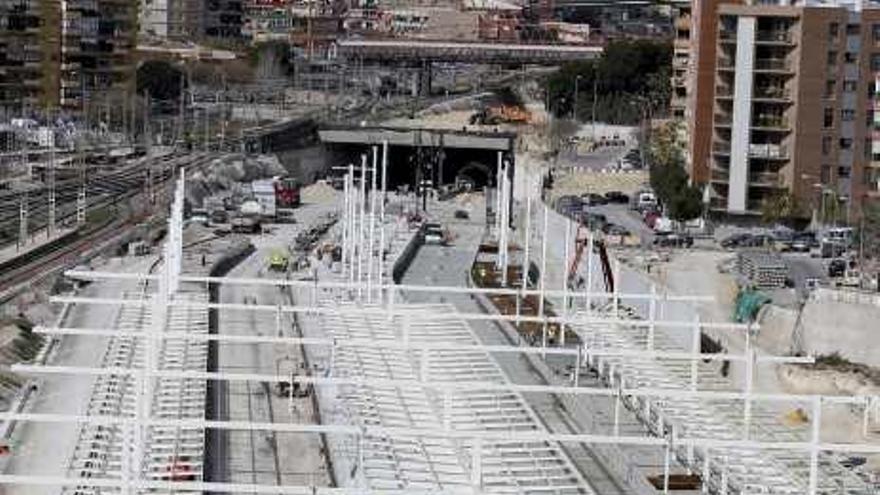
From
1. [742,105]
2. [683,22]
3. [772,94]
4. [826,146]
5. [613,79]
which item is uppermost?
[683,22]

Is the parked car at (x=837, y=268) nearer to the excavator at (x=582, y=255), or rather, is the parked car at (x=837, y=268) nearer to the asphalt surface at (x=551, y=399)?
the excavator at (x=582, y=255)

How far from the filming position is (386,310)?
11242 mm

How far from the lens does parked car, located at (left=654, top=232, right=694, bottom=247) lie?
93.5 feet

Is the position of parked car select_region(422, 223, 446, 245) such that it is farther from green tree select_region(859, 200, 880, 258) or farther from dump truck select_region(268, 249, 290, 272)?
green tree select_region(859, 200, 880, 258)

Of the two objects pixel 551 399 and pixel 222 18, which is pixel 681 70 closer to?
pixel 551 399

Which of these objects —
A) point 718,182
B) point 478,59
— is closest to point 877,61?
point 718,182

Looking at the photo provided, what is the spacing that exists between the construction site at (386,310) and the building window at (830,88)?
292 centimetres

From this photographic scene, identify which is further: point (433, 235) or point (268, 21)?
point (268, 21)

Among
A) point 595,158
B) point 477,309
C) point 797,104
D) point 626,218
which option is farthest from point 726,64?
point 595,158

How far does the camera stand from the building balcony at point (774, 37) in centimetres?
3081

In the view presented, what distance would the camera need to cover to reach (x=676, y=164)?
110 feet

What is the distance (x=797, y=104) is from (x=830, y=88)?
1.98 ft

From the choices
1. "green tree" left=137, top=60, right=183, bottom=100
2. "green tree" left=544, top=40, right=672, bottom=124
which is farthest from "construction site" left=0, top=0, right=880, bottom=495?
"green tree" left=544, top=40, right=672, bottom=124

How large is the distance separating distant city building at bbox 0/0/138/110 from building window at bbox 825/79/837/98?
1037 inches
